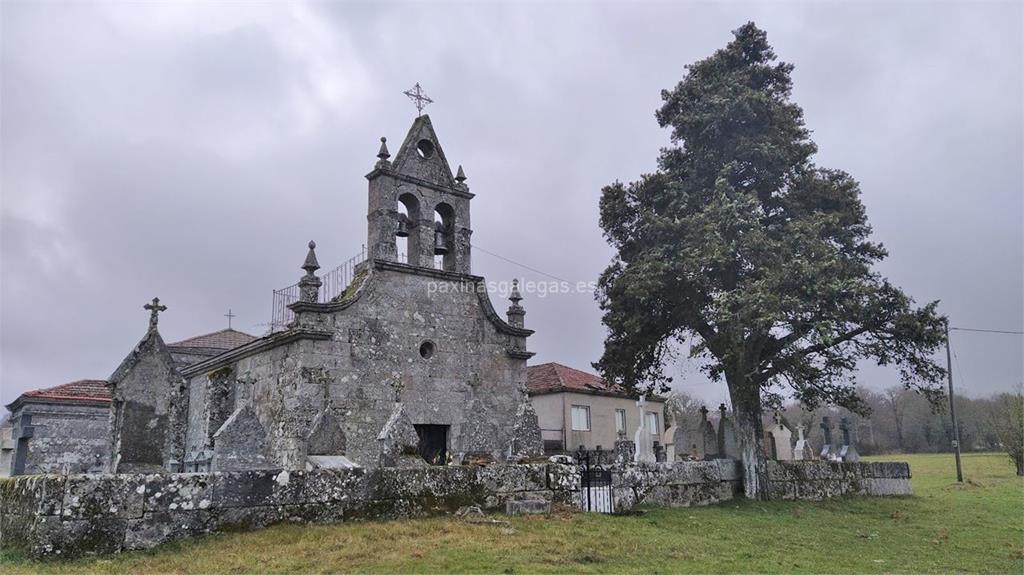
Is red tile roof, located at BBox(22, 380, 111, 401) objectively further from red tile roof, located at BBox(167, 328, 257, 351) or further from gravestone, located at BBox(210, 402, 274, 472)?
gravestone, located at BBox(210, 402, 274, 472)

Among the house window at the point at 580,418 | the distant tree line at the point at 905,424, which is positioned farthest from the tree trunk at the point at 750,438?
the distant tree line at the point at 905,424

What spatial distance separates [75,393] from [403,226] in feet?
47.6

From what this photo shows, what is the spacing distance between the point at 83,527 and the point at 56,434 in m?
19.0

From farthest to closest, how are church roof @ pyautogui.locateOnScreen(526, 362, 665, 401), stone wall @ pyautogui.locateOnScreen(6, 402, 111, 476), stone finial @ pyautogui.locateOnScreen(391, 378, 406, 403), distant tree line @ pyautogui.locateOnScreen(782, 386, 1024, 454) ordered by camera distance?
1. distant tree line @ pyautogui.locateOnScreen(782, 386, 1024, 454)
2. church roof @ pyautogui.locateOnScreen(526, 362, 665, 401)
3. stone wall @ pyautogui.locateOnScreen(6, 402, 111, 476)
4. stone finial @ pyautogui.locateOnScreen(391, 378, 406, 403)

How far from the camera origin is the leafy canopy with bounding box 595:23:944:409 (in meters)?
17.2

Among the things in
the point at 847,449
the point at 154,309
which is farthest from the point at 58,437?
the point at 847,449

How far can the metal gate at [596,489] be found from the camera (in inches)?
502

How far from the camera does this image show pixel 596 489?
13.2 m

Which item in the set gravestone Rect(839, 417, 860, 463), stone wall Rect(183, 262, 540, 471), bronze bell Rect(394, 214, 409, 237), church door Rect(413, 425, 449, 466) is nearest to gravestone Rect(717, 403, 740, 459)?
stone wall Rect(183, 262, 540, 471)

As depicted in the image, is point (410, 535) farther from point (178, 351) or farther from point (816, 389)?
point (178, 351)

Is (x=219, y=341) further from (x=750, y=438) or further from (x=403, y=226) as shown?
(x=750, y=438)

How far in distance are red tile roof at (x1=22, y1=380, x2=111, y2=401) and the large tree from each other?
17818 millimetres

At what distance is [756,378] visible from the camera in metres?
18.6

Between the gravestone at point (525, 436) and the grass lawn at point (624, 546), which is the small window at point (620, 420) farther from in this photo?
the grass lawn at point (624, 546)
